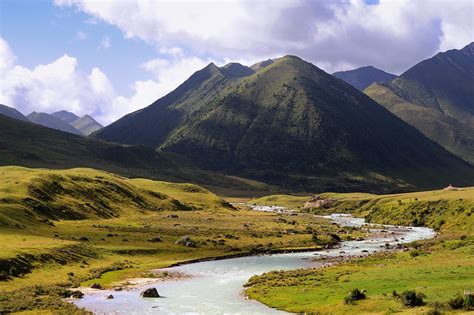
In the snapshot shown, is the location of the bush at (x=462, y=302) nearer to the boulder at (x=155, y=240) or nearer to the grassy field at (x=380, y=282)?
the grassy field at (x=380, y=282)

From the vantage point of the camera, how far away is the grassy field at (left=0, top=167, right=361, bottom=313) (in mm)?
68000

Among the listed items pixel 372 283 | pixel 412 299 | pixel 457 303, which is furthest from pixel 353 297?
pixel 457 303

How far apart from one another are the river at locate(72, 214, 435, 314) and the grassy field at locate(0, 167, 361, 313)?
511 cm

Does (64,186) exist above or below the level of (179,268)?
above

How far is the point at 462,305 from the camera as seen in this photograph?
43375 mm

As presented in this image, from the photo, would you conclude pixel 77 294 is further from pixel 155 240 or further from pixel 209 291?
pixel 155 240

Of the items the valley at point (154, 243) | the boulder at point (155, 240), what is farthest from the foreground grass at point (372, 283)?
the boulder at point (155, 240)

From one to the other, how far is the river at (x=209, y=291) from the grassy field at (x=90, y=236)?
511 cm

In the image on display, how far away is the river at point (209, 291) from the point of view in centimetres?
5538

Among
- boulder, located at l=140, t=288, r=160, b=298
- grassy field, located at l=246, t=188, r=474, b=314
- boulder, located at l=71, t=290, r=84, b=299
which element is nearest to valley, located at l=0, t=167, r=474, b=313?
grassy field, located at l=246, t=188, r=474, b=314

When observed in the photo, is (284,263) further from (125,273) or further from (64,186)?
(64,186)

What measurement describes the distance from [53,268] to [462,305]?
2260 inches

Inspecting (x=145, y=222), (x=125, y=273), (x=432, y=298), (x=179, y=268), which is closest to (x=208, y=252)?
(x=179, y=268)

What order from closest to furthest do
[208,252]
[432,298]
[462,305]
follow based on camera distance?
[462,305], [432,298], [208,252]
